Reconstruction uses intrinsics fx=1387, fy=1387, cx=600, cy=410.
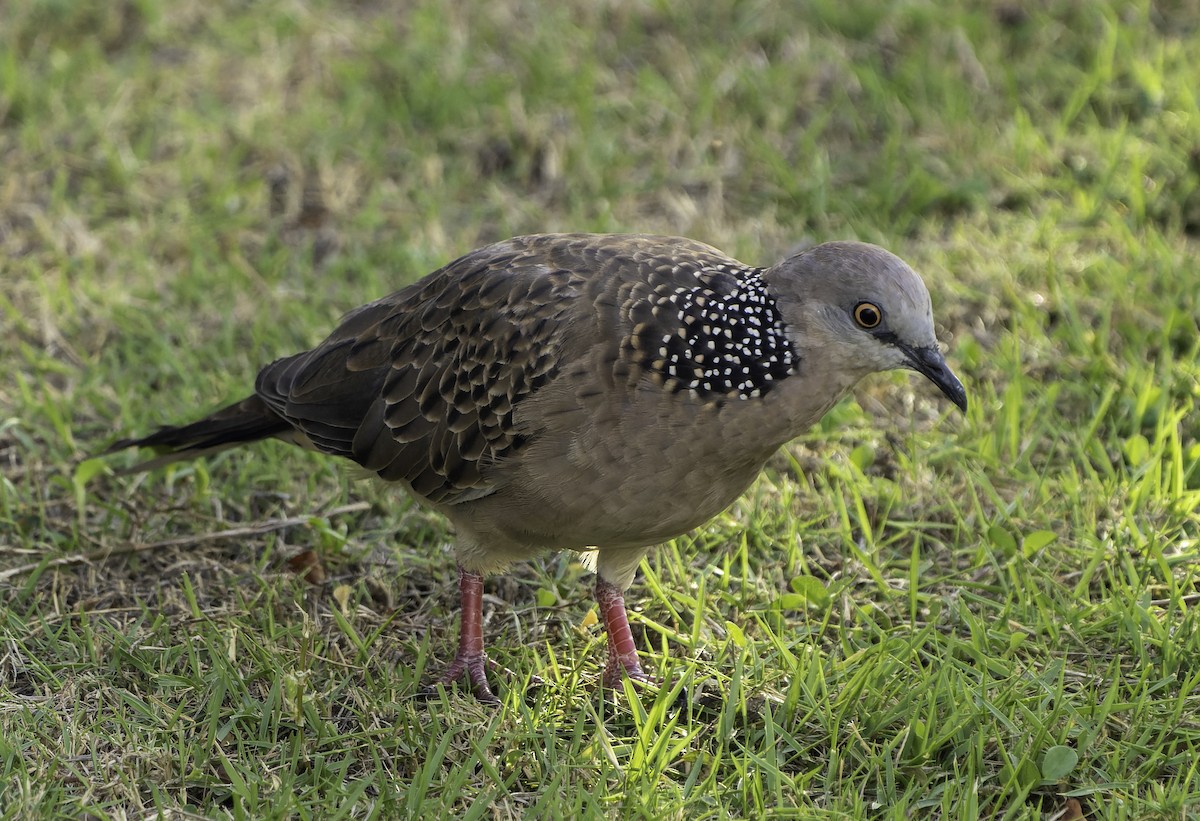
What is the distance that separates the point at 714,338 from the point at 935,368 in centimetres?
55

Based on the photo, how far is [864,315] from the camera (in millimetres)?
3375

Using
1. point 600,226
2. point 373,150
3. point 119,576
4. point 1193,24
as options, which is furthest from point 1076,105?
point 119,576

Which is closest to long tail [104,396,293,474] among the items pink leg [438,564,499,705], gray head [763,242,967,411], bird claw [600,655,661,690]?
pink leg [438,564,499,705]

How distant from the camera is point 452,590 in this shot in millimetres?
4297

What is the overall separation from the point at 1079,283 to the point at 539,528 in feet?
9.22

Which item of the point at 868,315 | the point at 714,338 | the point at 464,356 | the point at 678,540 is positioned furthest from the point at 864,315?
the point at 678,540

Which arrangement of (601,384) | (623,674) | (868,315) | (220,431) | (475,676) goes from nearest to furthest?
(868,315)
(601,384)
(623,674)
(475,676)
(220,431)

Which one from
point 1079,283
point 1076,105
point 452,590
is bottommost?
point 452,590

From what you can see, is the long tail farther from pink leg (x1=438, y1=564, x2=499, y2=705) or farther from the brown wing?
pink leg (x1=438, y1=564, x2=499, y2=705)

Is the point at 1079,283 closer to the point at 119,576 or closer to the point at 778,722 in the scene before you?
the point at 778,722

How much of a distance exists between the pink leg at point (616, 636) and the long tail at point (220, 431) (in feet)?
3.75

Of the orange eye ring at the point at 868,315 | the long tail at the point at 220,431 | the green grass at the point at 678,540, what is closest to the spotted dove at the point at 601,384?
the orange eye ring at the point at 868,315

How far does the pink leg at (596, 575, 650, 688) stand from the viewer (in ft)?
12.6

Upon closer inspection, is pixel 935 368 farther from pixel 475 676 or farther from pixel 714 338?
pixel 475 676
